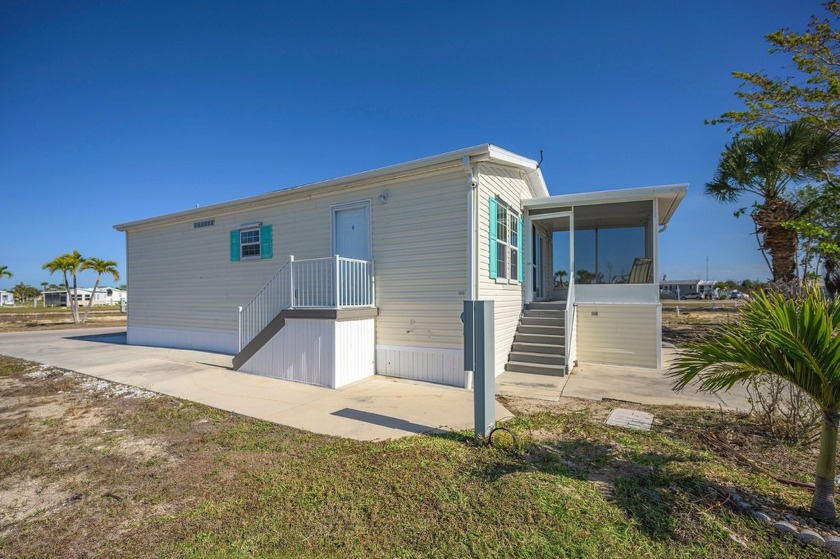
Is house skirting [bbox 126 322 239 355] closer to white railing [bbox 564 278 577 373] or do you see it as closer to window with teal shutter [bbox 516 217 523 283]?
window with teal shutter [bbox 516 217 523 283]

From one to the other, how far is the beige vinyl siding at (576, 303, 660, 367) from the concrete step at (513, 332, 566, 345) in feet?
4.11

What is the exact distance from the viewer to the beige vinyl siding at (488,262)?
7152 millimetres

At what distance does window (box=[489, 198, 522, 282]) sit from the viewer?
7655 mm

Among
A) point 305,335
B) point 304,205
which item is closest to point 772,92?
point 304,205

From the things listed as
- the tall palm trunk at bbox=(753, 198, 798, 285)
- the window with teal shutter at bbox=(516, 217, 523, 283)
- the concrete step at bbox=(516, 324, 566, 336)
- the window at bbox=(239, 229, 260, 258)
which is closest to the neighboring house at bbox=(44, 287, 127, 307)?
the window at bbox=(239, 229, 260, 258)

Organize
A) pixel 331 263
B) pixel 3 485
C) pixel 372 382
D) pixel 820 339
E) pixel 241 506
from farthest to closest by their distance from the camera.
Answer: pixel 331 263
pixel 372 382
pixel 3 485
pixel 241 506
pixel 820 339

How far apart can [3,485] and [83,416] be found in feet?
7.60

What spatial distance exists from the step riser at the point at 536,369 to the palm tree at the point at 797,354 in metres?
4.58

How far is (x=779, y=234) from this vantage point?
37.7 feet

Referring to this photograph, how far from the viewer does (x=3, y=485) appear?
139 inches

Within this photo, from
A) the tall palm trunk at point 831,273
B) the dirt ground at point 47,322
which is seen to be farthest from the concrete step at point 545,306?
the dirt ground at point 47,322

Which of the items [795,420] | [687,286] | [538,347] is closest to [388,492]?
[795,420]

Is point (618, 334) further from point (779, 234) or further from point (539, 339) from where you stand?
point (779, 234)

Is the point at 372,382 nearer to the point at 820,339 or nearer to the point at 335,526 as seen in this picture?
the point at 335,526
